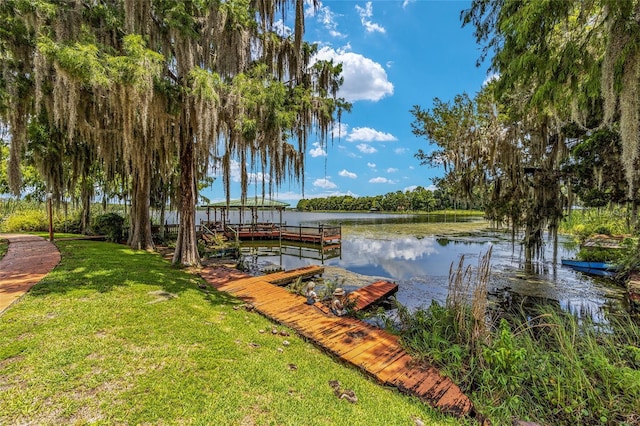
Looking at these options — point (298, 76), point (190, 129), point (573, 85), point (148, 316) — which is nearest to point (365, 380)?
point (148, 316)

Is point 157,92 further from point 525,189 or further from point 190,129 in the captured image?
point 525,189

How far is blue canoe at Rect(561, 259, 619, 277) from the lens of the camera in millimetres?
10156

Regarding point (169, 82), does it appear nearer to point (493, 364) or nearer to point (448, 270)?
point (493, 364)

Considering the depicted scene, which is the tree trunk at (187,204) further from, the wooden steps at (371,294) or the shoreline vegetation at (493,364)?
the wooden steps at (371,294)

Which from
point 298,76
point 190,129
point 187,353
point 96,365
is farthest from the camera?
point 298,76

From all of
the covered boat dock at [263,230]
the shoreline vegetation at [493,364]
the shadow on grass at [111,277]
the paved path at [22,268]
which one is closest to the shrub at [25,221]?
the covered boat dock at [263,230]

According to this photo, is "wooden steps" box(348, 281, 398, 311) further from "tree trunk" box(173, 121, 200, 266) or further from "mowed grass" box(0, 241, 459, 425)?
"tree trunk" box(173, 121, 200, 266)

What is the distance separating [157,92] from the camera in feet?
18.7

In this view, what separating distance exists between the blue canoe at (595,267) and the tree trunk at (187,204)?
14.7 metres

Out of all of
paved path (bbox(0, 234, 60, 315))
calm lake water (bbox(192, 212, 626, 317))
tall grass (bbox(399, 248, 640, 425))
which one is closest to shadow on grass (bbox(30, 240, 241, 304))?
paved path (bbox(0, 234, 60, 315))

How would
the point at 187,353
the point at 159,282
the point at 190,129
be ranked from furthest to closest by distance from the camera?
the point at 190,129, the point at 159,282, the point at 187,353

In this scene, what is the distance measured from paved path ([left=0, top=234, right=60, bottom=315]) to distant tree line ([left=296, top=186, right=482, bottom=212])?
211ft

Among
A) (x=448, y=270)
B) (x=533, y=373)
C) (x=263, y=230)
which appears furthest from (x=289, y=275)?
(x=263, y=230)

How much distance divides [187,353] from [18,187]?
6.47 metres
